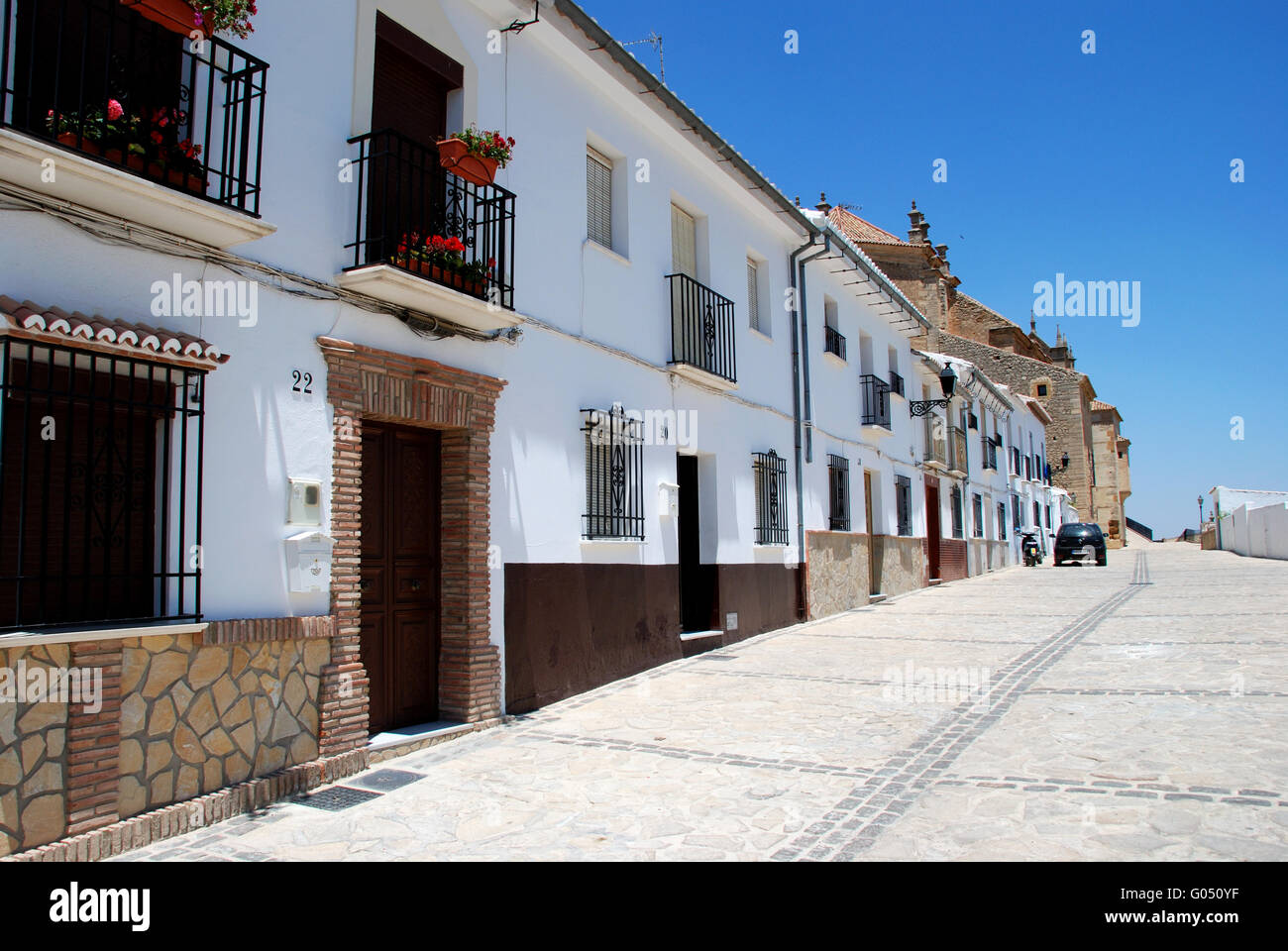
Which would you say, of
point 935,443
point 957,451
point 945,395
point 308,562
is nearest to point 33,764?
point 308,562

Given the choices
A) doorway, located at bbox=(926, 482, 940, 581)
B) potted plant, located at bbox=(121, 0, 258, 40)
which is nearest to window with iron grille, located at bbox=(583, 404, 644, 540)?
potted plant, located at bbox=(121, 0, 258, 40)

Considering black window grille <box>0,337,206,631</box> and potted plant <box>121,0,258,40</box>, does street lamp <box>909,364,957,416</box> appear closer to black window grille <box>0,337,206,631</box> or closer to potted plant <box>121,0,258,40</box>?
potted plant <box>121,0,258,40</box>

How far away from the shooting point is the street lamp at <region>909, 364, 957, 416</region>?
1673 cm

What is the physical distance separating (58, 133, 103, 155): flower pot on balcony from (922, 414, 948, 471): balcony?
709 inches

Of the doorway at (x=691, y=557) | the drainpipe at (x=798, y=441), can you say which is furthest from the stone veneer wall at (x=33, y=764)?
the drainpipe at (x=798, y=441)

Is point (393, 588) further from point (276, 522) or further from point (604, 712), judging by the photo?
point (604, 712)

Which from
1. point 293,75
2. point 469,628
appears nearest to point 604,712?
point 469,628

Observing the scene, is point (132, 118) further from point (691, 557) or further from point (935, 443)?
point (935, 443)

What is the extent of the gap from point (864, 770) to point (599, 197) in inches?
242

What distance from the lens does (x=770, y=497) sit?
1204cm

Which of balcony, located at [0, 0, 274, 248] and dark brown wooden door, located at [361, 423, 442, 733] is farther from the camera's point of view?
dark brown wooden door, located at [361, 423, 442, 733]

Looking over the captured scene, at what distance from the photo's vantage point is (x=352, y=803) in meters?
4.93

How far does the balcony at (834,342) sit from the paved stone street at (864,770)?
248 inches
